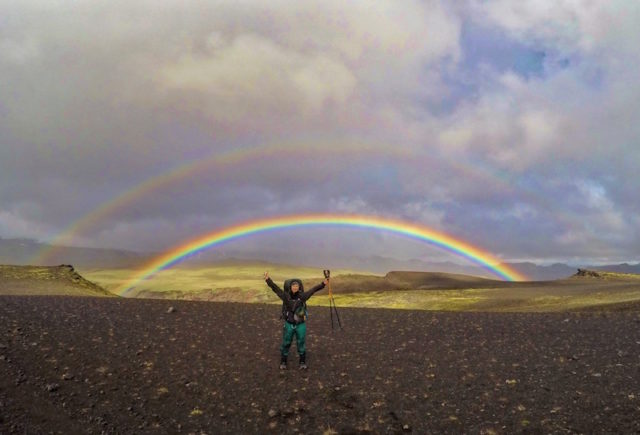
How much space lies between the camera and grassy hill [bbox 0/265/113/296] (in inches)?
1208

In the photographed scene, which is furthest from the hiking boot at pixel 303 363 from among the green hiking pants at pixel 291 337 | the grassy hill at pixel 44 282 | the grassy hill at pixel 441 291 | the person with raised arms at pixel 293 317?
the grassy hill at pixel 441 291

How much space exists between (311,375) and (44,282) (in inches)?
1280

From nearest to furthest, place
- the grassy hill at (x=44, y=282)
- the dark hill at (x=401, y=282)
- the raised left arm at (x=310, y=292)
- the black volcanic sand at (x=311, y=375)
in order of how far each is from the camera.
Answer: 1. the black volcanic sand at (x=311, y=375)
2. the raised left arm at (x=310, y=292)
3. the grassy hill at (x=44, y=282)
4. the dark hill at (x=401, y=282)

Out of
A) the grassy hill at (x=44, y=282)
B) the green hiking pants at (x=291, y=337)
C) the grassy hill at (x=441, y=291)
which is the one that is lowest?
the grassy hill at (x=441, y=291)

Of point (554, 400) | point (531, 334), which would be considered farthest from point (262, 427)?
point (531, 334)

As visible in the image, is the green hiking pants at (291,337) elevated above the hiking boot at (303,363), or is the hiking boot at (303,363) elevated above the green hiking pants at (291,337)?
the green hiking pants at (291,337)

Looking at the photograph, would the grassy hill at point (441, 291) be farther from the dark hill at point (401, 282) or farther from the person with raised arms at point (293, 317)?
the person with raised arms at point (293, 317)

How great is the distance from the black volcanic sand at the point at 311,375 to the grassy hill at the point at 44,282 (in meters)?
11.9

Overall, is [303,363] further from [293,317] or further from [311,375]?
[293,317]

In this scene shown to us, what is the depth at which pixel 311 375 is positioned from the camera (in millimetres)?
13305

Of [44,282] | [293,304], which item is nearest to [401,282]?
[44,282]

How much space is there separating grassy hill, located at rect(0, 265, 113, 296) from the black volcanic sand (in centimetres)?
1192

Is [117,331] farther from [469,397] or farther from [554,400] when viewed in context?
[554,400]

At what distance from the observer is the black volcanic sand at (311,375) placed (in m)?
10.0
